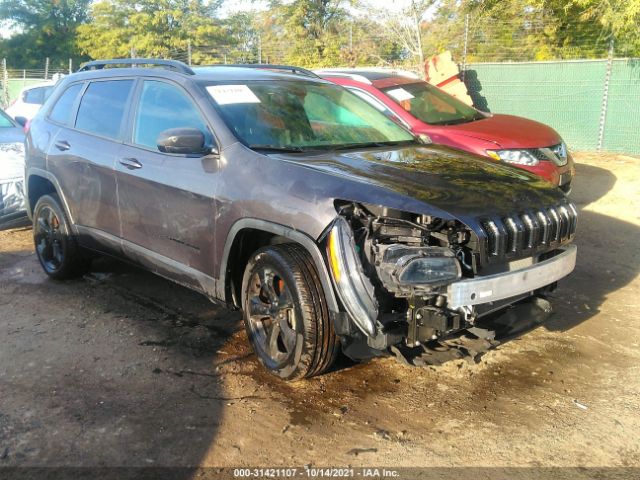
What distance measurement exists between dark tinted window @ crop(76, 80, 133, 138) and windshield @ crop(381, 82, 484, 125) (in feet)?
12.5

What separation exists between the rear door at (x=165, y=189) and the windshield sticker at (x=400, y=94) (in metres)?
3.98

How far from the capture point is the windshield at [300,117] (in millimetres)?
4027

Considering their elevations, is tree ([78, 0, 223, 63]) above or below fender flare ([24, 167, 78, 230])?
above

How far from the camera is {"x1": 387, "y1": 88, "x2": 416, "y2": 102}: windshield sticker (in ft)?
25.8

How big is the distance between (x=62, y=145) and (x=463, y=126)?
4430mm

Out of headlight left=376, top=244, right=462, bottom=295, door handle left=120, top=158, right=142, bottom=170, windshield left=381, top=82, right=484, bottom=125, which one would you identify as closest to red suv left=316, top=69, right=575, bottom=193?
windshield left=381, top=82, right=484, bottom=125

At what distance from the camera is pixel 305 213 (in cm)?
336

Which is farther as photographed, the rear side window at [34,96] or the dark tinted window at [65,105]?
the rear side window at [34,96]

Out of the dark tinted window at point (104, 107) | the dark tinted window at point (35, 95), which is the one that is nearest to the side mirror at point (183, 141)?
the dark tinted window at point (104, 107)

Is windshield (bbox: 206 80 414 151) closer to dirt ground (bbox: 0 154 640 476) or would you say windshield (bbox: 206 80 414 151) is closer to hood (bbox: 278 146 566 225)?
hood (bbox: 278 146 566 225)

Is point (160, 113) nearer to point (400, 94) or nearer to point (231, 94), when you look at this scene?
point (231, 94)

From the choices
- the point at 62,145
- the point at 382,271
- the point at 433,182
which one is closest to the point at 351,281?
the point at 382,271

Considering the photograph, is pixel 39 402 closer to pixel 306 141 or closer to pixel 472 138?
pixel 306 141

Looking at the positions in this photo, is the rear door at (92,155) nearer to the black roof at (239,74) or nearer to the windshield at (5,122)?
the black roof at (239,74)
